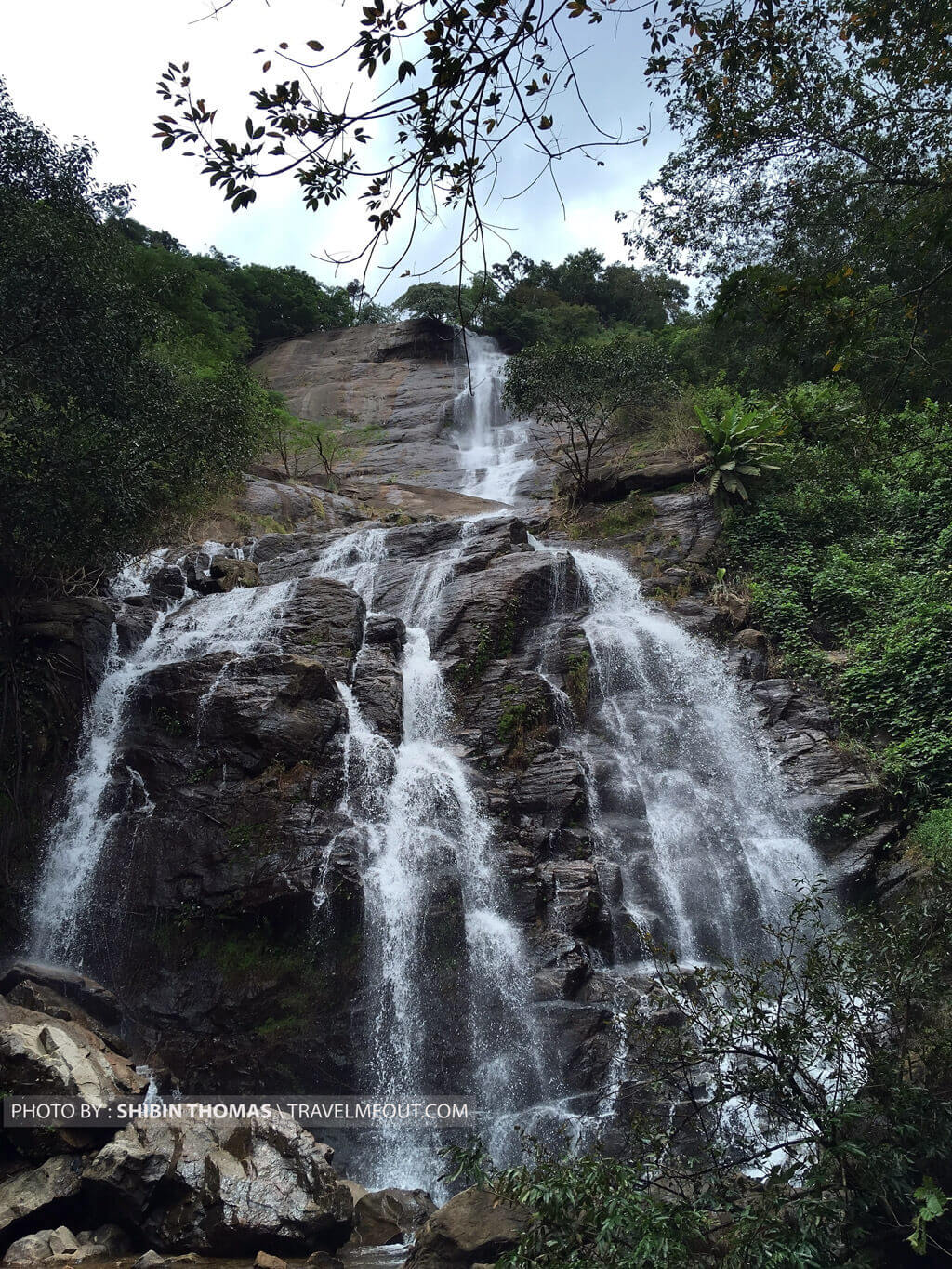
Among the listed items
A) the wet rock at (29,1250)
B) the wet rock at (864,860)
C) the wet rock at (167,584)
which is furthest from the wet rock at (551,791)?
the wet rock at (167,584)

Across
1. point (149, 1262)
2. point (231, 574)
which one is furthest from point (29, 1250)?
point (231, 574)

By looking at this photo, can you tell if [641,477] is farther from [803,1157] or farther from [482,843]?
[803,1157]

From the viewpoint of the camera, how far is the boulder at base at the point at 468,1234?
5688mm

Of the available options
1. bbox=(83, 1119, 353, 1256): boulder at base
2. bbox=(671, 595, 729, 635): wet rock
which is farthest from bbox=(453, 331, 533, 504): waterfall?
bbox=(83, 1119, 353, 1256): boulder at base

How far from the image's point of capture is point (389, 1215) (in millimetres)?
7176

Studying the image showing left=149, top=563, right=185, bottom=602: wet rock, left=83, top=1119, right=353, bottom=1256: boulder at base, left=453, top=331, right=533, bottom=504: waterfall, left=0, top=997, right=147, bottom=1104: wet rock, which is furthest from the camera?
left=453, top=331, right=533, bottom=504: waterfall

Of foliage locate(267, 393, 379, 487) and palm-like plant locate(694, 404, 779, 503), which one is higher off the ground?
foliage locate(267, 393, 379, 487)

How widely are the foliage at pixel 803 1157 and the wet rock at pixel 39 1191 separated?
4084 millimetres

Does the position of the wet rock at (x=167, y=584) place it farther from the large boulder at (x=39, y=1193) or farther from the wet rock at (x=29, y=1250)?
the wet rock at (x=29, y=1250)

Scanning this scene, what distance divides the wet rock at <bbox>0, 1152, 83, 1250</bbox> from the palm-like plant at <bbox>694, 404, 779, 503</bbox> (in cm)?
1567

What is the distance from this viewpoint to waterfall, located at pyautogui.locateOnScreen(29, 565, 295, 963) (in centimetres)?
1046

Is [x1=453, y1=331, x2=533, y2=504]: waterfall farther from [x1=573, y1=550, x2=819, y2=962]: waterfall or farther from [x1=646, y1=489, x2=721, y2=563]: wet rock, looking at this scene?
[x1=573, y1=550, x2=819, y2=962]: waterfall

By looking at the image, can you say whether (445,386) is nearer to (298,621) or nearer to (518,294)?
(298,621)

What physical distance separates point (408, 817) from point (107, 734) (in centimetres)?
481
